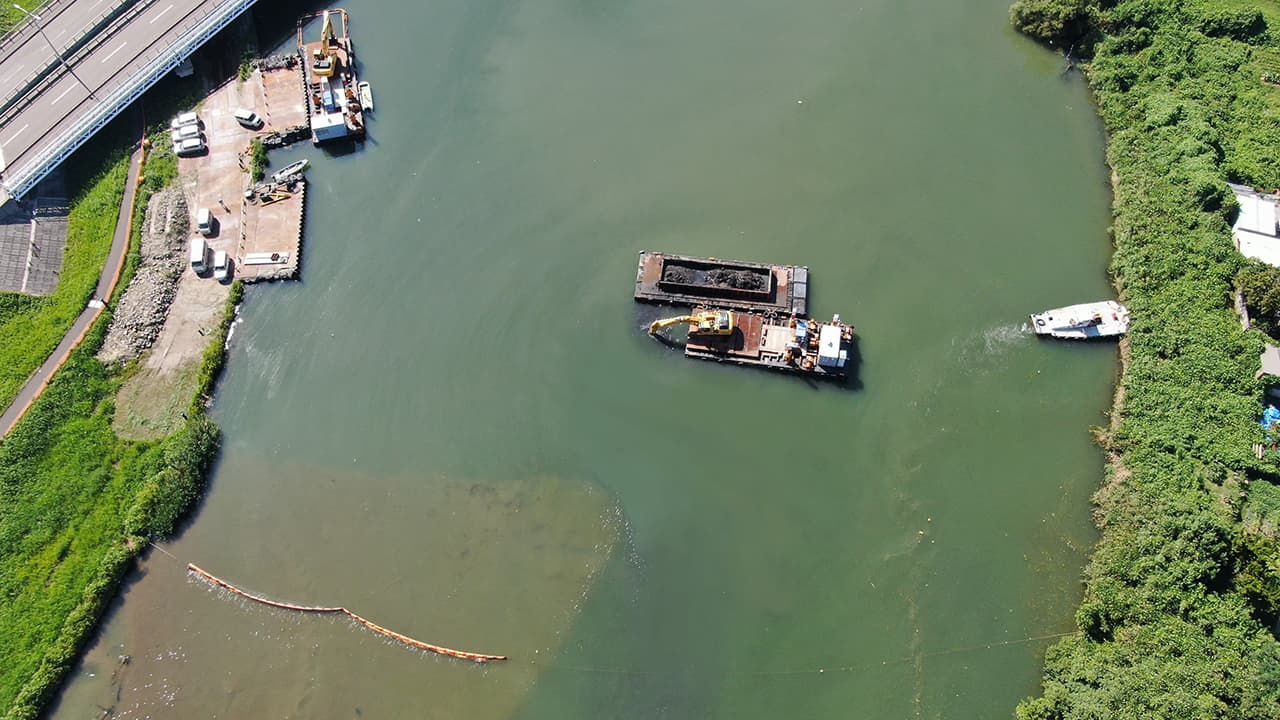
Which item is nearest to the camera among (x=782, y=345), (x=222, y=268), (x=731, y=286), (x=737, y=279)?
(x=782, y=345)

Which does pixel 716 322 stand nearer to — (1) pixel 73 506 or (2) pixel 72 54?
(1) pixel 73 506

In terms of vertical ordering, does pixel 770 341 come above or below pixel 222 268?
Answer: below

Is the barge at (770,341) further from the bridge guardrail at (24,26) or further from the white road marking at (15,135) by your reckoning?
the bridge guardrail at (24,26)

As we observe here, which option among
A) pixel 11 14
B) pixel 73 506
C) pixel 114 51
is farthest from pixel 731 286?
pixel 11 14

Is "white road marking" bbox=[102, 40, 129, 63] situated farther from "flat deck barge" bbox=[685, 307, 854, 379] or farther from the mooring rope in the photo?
"flat deck barge" bbox=[685, 307, 854, 379]

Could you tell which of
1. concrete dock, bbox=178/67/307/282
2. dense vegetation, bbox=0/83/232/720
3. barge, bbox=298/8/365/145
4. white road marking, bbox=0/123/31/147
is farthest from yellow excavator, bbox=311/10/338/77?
dense vegetation, bbox=0/83/232/720

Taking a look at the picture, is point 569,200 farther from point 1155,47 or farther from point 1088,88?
point 1155,47
